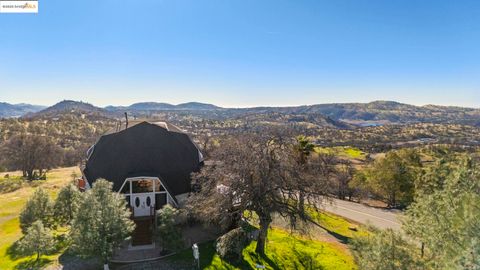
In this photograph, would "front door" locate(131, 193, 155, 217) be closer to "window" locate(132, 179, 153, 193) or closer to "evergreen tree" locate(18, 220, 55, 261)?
"window" locate(132, 179, 153, 193)

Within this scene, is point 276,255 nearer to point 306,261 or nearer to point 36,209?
point 306,261

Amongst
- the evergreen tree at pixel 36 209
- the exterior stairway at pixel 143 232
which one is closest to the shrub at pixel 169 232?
the exterior stairway at pixel 143 232

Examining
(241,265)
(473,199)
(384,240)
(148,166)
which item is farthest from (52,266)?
(473,199)

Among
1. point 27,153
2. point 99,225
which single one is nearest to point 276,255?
point 99,225

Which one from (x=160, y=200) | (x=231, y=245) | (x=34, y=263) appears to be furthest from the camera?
(x=160, y=200)

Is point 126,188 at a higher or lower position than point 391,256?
lower

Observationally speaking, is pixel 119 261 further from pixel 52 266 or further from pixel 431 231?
pixel 431 231
